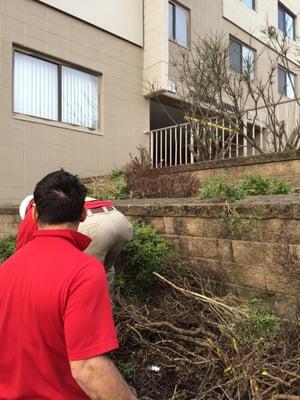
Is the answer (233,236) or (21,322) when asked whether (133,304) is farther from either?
(21,322)

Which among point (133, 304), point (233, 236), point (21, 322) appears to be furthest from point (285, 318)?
point (21, 322)

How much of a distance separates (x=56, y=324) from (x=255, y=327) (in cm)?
183

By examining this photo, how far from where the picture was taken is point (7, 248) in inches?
244

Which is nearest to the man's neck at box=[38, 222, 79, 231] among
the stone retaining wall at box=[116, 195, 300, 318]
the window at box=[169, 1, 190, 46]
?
the stone retaining wall at box=[116, 195, 300, 318]

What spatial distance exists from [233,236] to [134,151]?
7.94 metres

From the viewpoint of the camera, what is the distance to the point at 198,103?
9.34 m

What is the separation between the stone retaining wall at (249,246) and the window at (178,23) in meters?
9.21

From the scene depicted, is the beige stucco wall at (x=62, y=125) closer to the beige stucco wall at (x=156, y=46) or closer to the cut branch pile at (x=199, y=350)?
the beige stucco wall at (x=156, y=46)

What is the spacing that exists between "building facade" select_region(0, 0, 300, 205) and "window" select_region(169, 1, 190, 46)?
0.09ft

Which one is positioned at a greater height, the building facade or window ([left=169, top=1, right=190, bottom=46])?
window ([left=169, top=1, right=190, bottom=46])

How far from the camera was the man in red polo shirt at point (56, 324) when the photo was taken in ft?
5.30

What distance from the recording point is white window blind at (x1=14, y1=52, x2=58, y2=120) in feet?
31.5

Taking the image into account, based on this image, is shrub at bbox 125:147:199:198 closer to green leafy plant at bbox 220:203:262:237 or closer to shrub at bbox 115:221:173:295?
shrub at bbox 115:221:173:295

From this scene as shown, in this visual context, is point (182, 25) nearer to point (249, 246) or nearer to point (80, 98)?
point (80, 98)
